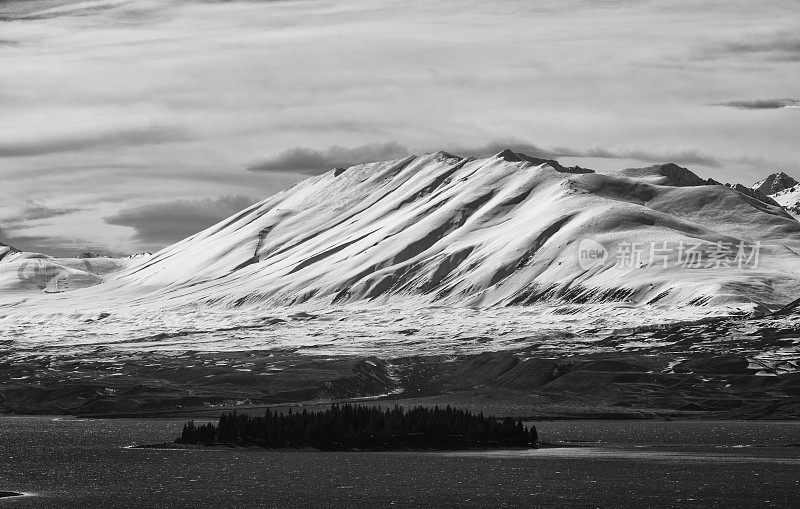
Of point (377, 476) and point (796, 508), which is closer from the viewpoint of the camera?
point (796, 508)

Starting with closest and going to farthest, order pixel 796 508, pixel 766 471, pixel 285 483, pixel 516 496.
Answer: pixel 796 508, pixel 516 496, pixel 285 483, pixel 766 471

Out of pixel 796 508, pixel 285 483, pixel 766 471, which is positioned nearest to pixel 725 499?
pixel 796 508

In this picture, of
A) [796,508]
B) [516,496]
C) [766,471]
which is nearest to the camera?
[796,508]

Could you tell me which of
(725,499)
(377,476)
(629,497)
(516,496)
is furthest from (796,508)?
(377,476)

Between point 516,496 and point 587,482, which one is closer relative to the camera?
point 516,496

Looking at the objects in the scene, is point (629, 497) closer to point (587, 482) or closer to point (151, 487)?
point (587, 482)

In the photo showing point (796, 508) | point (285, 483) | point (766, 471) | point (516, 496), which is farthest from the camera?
point (766, 471)

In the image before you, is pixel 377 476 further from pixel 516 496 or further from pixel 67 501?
pixel 67 501

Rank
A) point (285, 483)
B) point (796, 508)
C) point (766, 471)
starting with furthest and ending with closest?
point (766, 471) < point (285, 483) < point (796, 508)

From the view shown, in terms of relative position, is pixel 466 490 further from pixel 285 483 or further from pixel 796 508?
pixel 796 508
